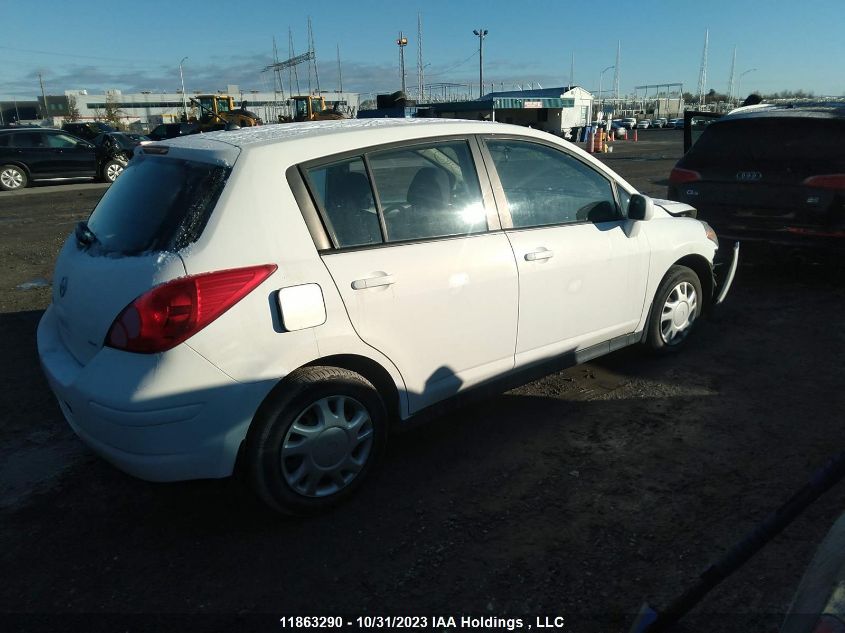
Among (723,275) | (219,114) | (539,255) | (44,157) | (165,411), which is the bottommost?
(723,275)

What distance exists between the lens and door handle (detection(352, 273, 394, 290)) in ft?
9.45

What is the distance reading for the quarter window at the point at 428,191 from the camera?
3.18m

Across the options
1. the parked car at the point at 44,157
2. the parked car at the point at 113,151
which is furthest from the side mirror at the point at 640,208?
the parked car at the point at 44,157

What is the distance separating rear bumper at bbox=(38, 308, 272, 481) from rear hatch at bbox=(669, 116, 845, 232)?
211 inches

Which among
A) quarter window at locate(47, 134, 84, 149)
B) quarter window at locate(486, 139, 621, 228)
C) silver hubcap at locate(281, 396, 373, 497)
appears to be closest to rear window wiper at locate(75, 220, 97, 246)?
silver hubcap at locate(281, 396, 373, 497)

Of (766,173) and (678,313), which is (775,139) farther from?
(678,313)

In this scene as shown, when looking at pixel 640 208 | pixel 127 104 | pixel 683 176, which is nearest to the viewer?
pixel 640 208

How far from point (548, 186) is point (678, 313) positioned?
5.04 feet

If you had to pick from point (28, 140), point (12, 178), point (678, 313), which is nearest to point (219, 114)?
point (28, 140)

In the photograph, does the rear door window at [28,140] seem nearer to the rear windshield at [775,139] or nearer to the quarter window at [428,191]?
the rear windshield at [775,139]

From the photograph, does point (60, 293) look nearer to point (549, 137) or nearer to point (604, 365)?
point (549, 137)

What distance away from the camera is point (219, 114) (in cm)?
3180

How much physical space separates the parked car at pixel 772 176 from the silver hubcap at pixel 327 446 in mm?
4876

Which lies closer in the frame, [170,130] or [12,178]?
[12,178]
